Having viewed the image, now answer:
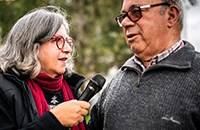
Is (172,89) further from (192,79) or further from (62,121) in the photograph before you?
(62,121)

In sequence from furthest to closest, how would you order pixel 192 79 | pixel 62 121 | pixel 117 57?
pixel 117 57
pixel 62 121
pixel 192 79

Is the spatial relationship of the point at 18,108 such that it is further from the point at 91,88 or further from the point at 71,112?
the point at 91,88

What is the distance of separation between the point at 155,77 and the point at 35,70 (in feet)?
3.69

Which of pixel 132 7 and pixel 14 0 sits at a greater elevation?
pixel 14 0

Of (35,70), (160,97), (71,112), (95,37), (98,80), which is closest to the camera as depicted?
(160,97)

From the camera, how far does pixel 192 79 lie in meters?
1.71

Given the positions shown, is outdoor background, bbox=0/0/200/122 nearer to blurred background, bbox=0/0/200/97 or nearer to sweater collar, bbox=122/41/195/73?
blurred background, bbox=0/0/200/97

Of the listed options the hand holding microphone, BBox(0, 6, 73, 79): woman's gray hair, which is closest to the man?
the hand holding microphone

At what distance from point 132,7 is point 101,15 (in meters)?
9.11

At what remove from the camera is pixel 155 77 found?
186 centimetres

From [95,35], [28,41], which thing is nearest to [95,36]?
[95,35]

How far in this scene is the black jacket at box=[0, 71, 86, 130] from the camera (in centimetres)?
185

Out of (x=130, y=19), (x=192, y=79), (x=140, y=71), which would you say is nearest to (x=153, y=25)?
(x=130, y=19)

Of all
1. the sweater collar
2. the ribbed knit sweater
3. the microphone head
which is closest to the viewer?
the ribbed knit sweater
